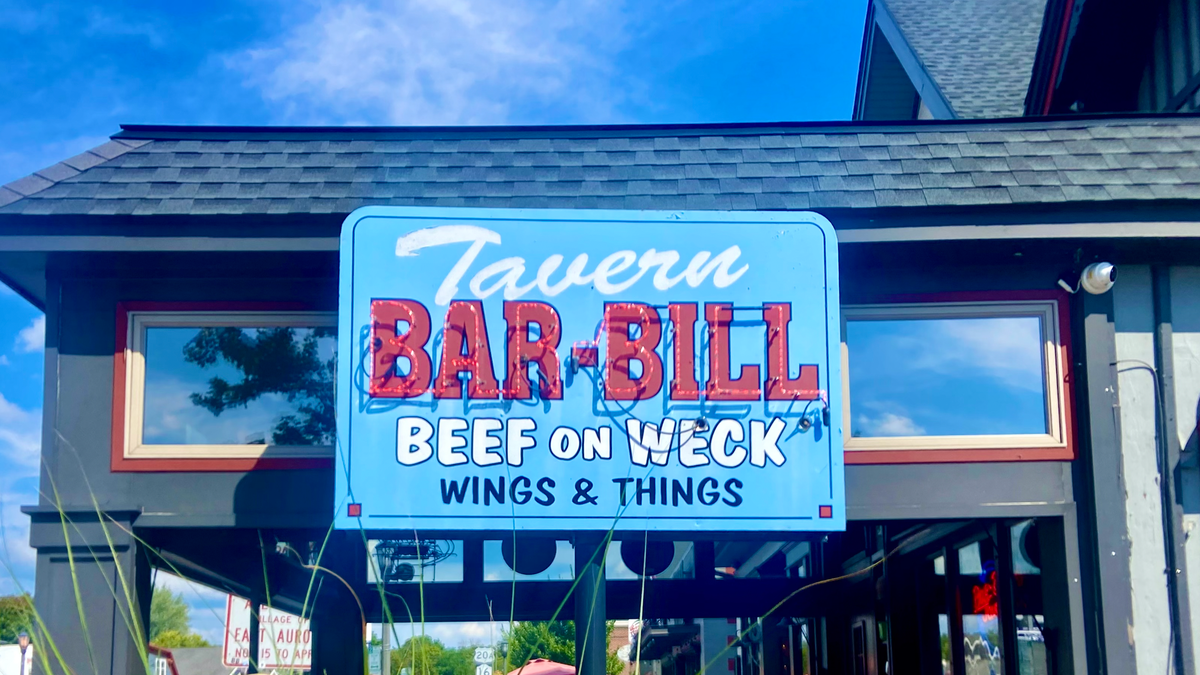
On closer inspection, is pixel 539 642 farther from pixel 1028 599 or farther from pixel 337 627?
pixel 337 627

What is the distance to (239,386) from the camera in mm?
6395

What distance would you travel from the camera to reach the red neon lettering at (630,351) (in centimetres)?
591

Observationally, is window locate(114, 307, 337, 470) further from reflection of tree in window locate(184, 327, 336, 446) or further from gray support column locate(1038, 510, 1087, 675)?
gray support column locate(1038, 510, 1087, 675)

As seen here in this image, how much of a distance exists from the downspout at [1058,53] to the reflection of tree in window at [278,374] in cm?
636

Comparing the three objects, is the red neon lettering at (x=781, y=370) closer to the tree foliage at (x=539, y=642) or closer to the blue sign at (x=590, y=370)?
the blue sign at (x=590, y=370)

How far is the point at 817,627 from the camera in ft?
37.9

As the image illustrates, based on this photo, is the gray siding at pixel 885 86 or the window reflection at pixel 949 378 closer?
the window reflection at pixel 949 378

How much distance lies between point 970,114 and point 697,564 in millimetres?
5362

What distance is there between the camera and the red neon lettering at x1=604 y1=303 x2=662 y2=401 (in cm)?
591

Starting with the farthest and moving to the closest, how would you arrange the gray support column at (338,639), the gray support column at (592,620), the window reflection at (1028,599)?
1. the gray support column at (338,639)
2. the window reflection at (1028,599)
3. the gray support column at (592,620)

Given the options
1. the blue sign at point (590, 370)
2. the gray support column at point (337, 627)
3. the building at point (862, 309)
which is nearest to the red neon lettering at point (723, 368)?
the blue sign at point (590, 370)

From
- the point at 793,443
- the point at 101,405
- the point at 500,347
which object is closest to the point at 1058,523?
the point at 793,443

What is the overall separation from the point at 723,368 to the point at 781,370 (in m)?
0.31

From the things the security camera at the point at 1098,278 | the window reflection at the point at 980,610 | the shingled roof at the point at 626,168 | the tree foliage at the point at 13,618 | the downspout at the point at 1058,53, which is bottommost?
the window reflection at the point at 980,610
